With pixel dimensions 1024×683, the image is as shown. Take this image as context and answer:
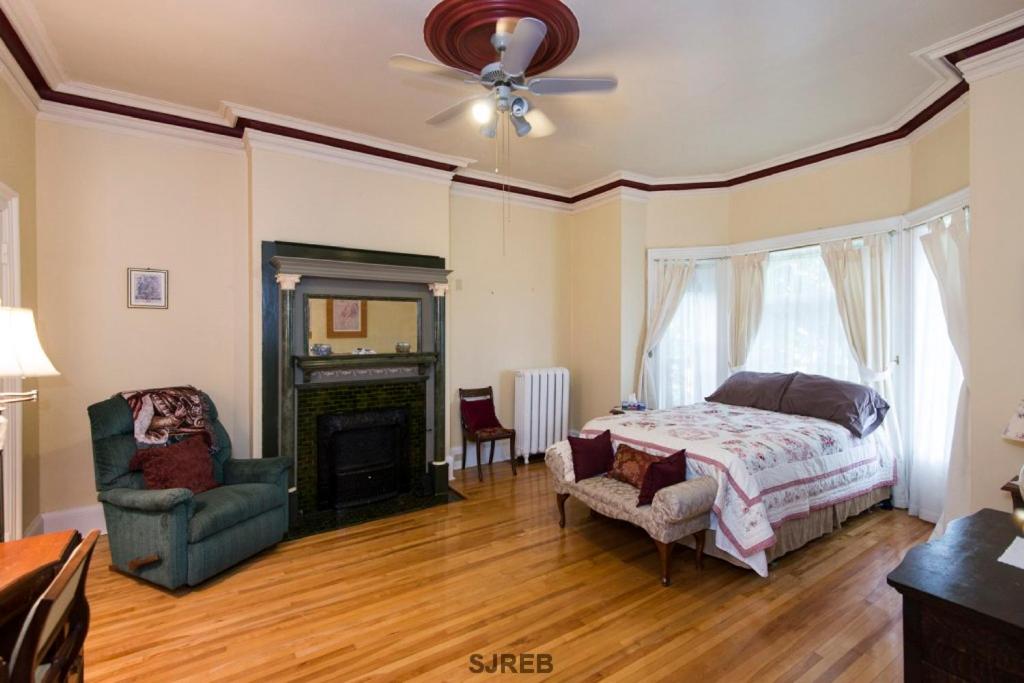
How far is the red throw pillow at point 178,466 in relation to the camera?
9.92ft

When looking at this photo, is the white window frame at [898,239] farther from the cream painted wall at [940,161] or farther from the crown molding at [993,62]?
the crown molding at [993,62]

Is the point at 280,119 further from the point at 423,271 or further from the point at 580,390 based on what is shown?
the point at 580,390

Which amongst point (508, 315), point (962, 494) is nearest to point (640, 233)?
point (508, 315)

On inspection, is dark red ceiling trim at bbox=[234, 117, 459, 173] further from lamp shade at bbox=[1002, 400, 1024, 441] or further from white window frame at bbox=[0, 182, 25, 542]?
lamp shade at bbox=[1002, 400, 1024, 441]

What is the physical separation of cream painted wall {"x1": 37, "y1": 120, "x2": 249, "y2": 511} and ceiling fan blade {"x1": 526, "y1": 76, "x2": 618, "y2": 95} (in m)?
2.56

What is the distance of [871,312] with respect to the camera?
3.98 meters

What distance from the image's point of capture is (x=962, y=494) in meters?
3.07

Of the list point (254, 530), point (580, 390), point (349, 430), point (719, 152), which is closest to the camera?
point (254, 530)

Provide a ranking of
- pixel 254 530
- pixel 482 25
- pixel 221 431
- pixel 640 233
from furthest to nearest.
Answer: pixel 640 233
pixel 221 431
pixel 254 530
pixel 482 25

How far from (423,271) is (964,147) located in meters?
3.86

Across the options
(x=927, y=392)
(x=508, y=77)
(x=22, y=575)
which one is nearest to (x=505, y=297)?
(x=508, y=77)

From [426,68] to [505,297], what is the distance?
3.21m

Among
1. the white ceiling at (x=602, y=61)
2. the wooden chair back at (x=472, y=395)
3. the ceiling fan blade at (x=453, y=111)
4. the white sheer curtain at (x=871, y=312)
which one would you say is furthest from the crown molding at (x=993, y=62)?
the wooden chair back at (x=472, y=395)

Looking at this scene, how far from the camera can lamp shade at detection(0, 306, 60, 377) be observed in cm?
177
